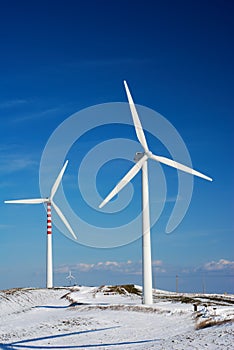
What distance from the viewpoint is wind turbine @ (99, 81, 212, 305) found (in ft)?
171

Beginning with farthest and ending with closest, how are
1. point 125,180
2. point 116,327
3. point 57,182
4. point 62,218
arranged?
point 57,182 < point 62,218 < point 125,180 < point 116,327

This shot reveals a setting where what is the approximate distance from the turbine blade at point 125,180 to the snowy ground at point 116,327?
428 inches

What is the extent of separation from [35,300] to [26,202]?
2381 cm

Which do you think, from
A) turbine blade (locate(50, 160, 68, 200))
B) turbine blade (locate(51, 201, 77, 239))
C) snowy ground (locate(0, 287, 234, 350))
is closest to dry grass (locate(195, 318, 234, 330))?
snowy ground (locate(0, 287, 234, 350))

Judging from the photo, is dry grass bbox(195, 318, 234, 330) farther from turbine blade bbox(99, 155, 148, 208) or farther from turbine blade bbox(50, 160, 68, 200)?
turbine blade bbox(50, 160, 68, 200)

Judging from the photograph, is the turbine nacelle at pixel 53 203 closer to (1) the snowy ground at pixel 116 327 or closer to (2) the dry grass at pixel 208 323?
(1) the snowy ground at pixel 116 327

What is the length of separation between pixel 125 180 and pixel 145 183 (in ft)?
6.97

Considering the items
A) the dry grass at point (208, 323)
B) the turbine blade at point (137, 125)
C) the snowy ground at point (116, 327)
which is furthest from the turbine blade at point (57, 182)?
the dry grass at point (208, 323)

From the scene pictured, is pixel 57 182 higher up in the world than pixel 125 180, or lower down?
higher up

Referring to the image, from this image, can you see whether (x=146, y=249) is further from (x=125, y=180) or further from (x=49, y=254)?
(x=49, y=254)

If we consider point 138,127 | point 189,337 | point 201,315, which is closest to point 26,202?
point 138,127

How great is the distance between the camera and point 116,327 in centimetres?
4462

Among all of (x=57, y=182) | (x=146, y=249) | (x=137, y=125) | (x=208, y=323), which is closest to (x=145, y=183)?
(x=137, y=125)

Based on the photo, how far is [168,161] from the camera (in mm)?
55406
